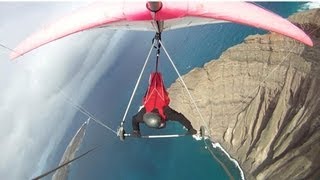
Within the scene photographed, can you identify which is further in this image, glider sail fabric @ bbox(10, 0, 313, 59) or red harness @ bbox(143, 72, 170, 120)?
red harness @ bbox(143, 72, 170, 120)

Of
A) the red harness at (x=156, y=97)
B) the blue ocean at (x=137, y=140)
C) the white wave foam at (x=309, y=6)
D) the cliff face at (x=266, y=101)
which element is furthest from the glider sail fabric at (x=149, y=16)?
the white wave foam at (x=309, y=6)

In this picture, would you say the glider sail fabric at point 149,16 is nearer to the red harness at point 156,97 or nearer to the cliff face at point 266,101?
the red harness at point 156,97

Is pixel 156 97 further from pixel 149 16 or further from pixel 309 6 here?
pixel 309 6

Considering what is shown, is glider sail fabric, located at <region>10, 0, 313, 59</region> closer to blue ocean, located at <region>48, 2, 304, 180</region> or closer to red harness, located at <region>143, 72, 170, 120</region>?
red harness, located at <region>143, 72, 170, 120</region>

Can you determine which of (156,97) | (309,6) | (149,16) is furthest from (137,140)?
(149,16)

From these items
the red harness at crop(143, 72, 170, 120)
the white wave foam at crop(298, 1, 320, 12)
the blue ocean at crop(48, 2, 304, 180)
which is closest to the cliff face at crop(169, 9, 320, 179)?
the white wave foam at crop(298, 1, 320, 12)

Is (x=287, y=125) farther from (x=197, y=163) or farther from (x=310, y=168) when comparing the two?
(x=197, y=163)
